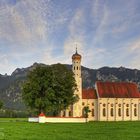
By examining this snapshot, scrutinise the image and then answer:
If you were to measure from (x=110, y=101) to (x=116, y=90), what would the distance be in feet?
18.7

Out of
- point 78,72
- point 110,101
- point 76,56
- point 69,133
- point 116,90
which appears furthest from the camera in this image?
point 116,90

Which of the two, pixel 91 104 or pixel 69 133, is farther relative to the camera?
pixel 91 104

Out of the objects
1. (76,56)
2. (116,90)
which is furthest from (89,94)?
(76,56)

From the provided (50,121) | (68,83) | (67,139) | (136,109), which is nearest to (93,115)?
(136,109)

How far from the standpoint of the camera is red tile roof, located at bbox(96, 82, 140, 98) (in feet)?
546

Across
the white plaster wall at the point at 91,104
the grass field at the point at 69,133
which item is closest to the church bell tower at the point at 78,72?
the white plaster wall at the point at 91,104

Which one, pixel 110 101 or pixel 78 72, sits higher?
pixel 78 72

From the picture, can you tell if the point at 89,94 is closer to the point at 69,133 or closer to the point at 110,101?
the point at 110,101

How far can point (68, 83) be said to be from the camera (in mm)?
116688

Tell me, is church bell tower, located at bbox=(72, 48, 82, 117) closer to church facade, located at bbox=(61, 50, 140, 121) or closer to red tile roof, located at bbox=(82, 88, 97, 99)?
church facade, located at bbox=(61, 50, 140, 121)

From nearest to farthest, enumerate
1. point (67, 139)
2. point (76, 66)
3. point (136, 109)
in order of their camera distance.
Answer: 1. point (67, 139)
2. point (76, 66)
3. point (136, 109)

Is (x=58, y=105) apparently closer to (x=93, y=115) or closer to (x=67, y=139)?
(x=93, y=115)

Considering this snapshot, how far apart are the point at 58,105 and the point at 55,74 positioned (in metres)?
9.50

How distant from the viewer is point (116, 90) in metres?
170
